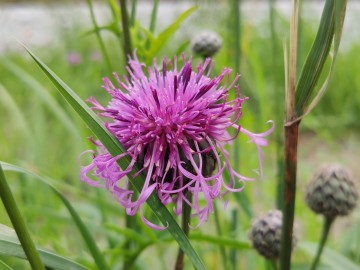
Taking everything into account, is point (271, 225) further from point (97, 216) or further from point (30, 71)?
point (30, 71)

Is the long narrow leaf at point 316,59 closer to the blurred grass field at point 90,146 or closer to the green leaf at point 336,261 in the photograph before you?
the blurred grass field at point 90,146

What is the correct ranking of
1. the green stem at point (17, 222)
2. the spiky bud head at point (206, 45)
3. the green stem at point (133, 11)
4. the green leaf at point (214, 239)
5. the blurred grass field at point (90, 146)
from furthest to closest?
the blurred grass field at point (90, 146) → the spiky bud head at point (206, 45) → the green stem at point (133, 11) → the green leaf at point (214, 239) → the green stem at point (17, 222)

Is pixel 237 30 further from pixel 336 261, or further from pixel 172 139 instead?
pixel 172 139

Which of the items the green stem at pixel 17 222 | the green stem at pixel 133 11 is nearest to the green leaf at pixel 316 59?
the green stem at pixel 17 222

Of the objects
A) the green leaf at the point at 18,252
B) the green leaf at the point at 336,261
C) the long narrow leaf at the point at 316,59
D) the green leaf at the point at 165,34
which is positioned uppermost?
the green leaf at the point at 165,34

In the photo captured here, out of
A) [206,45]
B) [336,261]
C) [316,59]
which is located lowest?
[336,261]

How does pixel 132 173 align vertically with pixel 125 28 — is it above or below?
below

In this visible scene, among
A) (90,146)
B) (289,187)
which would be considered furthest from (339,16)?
(90,146)
